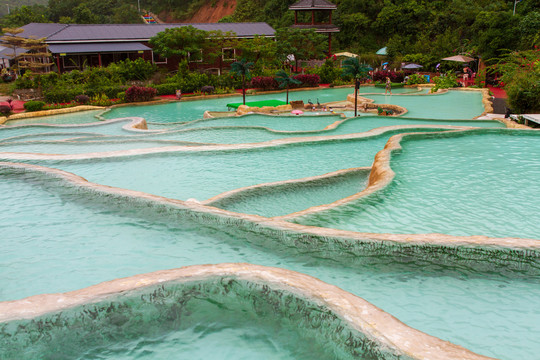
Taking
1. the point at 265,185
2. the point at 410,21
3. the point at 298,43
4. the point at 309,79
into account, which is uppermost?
the point at 410,21

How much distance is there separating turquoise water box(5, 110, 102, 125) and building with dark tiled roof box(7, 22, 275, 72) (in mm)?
8337

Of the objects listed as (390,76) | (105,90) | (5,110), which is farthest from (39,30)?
(390,76)

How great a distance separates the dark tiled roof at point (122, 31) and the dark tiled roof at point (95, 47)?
0.34 m

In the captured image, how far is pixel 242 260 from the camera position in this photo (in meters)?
4.53

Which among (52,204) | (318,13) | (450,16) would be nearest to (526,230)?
(52,204)

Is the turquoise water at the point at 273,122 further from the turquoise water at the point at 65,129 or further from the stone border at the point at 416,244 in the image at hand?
the stone border at the point at 416,244

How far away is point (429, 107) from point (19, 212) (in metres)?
17.5

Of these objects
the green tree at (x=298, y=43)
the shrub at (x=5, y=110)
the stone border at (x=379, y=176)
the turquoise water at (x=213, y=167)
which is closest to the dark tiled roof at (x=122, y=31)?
the green tree at (x=298, y=43)

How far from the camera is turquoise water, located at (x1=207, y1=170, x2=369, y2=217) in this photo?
21.9 feet

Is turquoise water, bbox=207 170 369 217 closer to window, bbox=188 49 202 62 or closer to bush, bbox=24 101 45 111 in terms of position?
bush, bbox=24 101 45 111

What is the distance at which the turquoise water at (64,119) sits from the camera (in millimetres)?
18516

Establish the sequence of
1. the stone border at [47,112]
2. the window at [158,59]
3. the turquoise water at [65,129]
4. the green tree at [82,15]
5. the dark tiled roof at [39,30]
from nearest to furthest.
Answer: the turquoise water at [65,129] → the stone border at [47,112] → the window at [158,59] → the dark tiled roof at [39,30] → the green tree at [82,15]

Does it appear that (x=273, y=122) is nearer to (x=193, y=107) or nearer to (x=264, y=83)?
(x=193, y=107)

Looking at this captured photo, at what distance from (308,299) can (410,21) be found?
4306 cm
